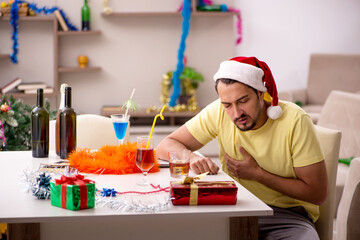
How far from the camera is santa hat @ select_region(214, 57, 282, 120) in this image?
2.06 metres

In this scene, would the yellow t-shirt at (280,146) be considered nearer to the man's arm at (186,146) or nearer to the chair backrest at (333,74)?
the man's arm at (186,146)

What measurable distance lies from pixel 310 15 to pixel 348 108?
2.64 metres

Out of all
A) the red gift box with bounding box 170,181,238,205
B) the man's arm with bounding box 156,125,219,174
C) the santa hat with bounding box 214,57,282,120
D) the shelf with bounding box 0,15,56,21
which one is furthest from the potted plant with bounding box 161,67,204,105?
the red gift box with bounding box 170,181,238,205

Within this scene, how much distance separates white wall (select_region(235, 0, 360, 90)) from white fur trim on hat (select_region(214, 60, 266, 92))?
3.69 metres

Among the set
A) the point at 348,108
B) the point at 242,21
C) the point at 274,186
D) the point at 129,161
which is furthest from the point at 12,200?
the point at 242,21

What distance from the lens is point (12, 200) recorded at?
163 centimetres

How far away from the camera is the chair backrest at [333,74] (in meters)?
5.70

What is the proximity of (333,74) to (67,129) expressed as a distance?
405 cm

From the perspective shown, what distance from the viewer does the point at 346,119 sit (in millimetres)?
3494

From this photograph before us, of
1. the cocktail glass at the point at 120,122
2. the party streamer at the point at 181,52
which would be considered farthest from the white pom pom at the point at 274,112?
the party streamer at the point at 181,52

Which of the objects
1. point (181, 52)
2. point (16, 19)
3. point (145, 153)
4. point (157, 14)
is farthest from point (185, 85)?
point (145, 153)

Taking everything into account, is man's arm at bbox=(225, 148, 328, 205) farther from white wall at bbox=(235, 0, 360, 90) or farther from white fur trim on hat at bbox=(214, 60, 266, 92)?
white wall at bbox=(235, 0, 360, 90)

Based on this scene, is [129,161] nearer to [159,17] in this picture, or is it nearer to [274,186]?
[274,186]

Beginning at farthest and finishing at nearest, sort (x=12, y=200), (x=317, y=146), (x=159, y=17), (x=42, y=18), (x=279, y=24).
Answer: (x=279, y=24) → (x=159, y=17) → (x=42, y=18) → (x=317, y=146) → (x=12, y=200)
